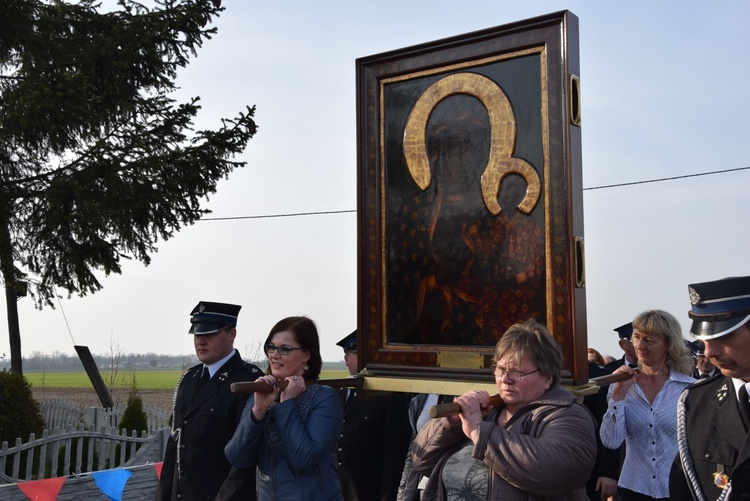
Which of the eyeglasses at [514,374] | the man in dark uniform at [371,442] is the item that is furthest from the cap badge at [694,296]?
the man in dark uniform at [371,442]

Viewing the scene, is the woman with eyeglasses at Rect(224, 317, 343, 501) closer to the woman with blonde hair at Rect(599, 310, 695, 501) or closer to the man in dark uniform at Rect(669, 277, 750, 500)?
the man in dark uniform at Rect(669, 277, 750, 500)

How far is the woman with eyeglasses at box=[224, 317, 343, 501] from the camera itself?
3.76 meters

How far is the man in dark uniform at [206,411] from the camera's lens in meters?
4.61

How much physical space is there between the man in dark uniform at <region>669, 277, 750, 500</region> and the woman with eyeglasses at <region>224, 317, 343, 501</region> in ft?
5.02

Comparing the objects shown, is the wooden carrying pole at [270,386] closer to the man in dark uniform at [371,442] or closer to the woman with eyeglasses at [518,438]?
the man in dark uniform at [371,442]

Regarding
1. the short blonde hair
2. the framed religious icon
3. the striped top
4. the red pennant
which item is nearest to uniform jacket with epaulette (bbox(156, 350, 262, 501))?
the framed religious icon

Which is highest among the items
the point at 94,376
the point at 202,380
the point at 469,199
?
the point at 469,199

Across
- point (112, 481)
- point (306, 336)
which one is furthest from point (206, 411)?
point (112, 481)

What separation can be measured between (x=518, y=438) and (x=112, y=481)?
6.22 m

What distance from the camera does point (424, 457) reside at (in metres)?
3.29

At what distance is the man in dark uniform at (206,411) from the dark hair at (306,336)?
673 mm

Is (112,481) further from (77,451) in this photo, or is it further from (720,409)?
(720,409)

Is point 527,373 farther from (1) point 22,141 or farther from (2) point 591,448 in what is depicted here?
(1) point 22,141

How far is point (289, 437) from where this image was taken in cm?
373
